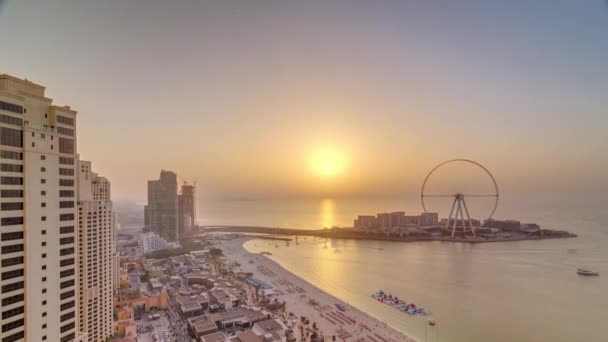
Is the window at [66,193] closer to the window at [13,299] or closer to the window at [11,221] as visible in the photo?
the window at [11,221]

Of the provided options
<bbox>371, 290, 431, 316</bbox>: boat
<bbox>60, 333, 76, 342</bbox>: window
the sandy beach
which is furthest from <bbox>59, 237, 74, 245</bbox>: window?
<bbox>371, 290, 431, 316</bbox>: boat

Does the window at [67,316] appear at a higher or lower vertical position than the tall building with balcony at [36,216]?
lower

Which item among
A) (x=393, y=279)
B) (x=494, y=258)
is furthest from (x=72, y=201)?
(x=494, y=258)

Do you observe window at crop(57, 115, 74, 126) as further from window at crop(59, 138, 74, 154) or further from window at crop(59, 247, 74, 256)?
window at crop(59, 247, 74, 256)

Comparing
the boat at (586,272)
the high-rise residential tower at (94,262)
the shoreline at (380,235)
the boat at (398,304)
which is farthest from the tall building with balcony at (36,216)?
the shoreline at (380,235)

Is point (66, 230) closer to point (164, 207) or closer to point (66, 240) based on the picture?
point (66, 240)

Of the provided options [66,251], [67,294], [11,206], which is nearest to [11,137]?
[11,206]

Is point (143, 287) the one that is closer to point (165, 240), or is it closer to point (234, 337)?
point (234, 337)
